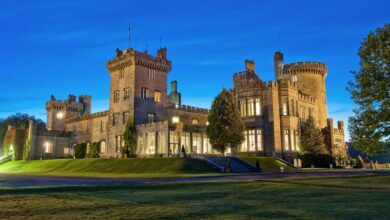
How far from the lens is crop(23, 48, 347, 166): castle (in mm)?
50281

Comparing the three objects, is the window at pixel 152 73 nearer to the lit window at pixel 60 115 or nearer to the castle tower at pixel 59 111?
the castle tower at pixel 59 111

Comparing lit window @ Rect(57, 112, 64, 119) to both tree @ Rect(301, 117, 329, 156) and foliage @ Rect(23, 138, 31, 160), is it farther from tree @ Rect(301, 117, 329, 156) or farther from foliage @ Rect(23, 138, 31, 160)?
tree @ Rect(301, 117, 329, 156)

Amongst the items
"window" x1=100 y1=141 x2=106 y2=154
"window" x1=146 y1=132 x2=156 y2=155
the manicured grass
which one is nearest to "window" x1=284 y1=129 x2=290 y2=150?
"window" x1=146 y1=132 x2=156 y2=155

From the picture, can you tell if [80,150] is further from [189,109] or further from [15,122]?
[15,122]

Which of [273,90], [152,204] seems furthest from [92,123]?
[152,204]

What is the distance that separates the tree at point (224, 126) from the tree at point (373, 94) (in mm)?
21658

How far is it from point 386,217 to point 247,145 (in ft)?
145

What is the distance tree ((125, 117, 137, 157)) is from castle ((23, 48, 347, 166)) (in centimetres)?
69

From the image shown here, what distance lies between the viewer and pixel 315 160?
4972 cm

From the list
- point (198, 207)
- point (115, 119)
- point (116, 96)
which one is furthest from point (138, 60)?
point (198, 207)

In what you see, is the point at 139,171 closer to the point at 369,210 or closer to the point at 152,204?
the point at 152,204

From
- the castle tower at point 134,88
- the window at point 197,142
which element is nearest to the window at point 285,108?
the window at point 197,142

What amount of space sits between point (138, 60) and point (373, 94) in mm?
40675

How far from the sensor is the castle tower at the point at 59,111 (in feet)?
265
